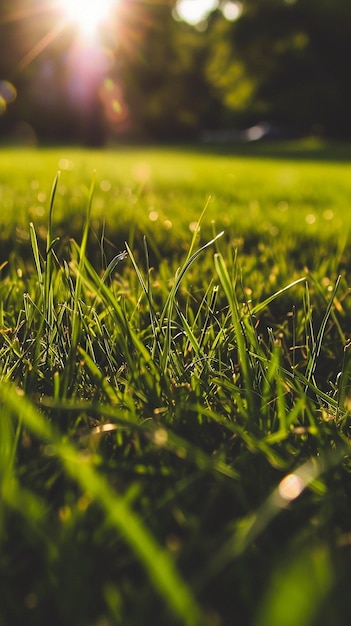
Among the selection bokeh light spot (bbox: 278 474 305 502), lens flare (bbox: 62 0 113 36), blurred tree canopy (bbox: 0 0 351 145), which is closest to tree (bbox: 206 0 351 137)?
blurred tree canopy (bbox: 0 0 351 145)

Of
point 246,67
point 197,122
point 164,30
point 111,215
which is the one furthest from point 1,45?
point 111,215

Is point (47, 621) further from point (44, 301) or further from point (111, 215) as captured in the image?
point (111, 215)

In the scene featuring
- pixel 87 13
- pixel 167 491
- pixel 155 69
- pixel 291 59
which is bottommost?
pixel 167 491

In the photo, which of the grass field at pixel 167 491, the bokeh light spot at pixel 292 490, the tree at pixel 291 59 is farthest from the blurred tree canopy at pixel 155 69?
the bokeh light spot at pixel 292 490

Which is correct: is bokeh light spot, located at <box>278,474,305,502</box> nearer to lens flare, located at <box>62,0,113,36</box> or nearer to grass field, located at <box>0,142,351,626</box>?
grass field, located at <box>0,142,351,626</box>

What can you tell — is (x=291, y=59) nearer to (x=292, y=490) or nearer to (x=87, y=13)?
(x=87, y=13)

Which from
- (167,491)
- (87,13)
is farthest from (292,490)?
(87,13)

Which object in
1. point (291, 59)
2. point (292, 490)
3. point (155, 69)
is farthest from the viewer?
point (291, 59)

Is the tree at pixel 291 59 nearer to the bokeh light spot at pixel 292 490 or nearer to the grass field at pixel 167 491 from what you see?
the grass field at pixel 167 491
